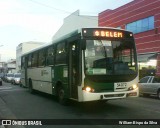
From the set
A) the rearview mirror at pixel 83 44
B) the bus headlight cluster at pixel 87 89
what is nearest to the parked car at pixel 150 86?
the bus headlight cluster at pixel 87 89

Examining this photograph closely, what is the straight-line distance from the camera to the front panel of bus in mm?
12062

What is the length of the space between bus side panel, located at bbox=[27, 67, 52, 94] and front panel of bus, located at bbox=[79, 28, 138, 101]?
5.05 metres

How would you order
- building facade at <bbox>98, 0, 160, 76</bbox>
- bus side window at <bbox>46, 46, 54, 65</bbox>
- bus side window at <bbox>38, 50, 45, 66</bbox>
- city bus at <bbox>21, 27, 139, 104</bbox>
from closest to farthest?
city bus at <bbox>21, 27, 139, 104</bbox>
bus side window at <bbox>46, 46, 54, 65</bbox>
bus side window at <bbox>38, 50, 45, 66</bbox>
building facade at <bbox>98, 0, 160, 76</bbox>

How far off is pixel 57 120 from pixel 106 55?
124 inches

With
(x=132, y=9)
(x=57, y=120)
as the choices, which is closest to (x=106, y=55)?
(x=57, y=120)

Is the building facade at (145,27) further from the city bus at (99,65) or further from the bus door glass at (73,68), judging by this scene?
the bus door glass at (73,68)

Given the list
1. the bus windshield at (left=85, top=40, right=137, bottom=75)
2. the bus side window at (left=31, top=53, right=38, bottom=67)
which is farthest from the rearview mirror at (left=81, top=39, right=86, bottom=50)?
the bus side window at (left=31, top=53, right=38, bottom=67)

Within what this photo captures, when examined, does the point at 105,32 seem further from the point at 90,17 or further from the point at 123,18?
the point at 90,17

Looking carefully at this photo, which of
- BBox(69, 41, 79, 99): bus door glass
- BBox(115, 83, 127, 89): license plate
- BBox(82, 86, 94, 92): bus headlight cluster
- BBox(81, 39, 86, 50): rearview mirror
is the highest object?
BBox(81, 39, 86, 50): rearview mirror

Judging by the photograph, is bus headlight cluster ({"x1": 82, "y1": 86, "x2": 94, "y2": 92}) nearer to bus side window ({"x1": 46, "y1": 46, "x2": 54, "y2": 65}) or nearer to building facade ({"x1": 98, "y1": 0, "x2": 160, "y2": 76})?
bus side window ({"x1": 46, "y1": 46, "x2": 54, "y2": 65})

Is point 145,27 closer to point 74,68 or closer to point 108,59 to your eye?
point 74,68

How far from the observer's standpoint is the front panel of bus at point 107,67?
12.1 metres

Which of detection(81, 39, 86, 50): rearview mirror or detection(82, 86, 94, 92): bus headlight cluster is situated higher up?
detection(81, 39, 86, 50): rearview mirror

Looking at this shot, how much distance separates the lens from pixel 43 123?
1058 centimetres
